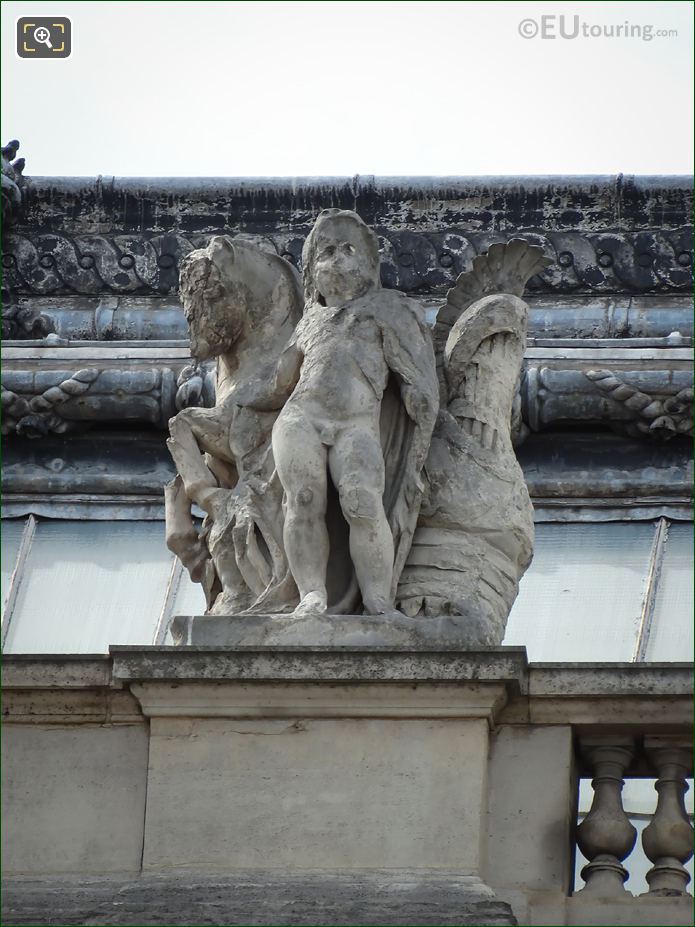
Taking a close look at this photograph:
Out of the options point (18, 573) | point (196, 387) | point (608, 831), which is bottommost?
point (608, 831)

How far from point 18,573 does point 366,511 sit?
26.9 feet

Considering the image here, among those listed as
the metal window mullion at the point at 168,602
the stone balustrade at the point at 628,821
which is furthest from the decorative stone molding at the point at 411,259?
the stone balustrade at the point at 628,821

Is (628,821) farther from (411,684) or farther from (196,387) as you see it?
(196,387)

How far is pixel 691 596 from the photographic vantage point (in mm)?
21016

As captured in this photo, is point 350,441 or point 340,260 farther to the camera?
point 340,260

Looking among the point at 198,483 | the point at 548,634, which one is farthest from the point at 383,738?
the point at 548,634

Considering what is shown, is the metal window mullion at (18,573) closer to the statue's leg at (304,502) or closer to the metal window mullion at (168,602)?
the metal window mullion at (168,602)

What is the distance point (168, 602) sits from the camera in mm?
21578

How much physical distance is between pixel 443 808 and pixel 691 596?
288 inches

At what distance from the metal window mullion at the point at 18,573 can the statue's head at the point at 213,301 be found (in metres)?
5.99

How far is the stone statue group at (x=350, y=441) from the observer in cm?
1480

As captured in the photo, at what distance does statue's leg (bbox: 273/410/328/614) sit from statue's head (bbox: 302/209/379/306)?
0.77 meters

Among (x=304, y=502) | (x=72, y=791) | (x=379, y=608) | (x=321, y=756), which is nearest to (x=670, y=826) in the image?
(x=321, y=756)

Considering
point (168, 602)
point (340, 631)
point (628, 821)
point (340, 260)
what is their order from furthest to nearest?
point (168, 602) → point (340, 260) → point (340, 631) → point (628, 821)
